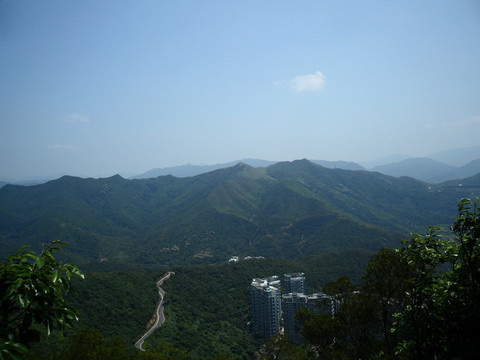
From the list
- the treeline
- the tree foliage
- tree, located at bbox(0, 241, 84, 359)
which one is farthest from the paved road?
tree, located at bbox(0, 241, 84, 359)

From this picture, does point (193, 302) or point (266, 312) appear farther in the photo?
point (193, 302)

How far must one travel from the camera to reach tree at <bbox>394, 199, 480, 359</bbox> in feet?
14.5

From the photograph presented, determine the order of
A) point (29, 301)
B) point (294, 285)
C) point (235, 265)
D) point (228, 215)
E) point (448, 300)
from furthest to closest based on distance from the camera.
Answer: point (228, 215), point (235, 265), point (294, 285), point (448, 300), point (29, 301)

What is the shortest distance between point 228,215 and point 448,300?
127m

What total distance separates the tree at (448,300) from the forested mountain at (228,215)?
8513cm

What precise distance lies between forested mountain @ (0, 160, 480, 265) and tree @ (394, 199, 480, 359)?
279 feet

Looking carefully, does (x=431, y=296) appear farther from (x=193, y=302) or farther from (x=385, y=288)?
(x=193, y=302)

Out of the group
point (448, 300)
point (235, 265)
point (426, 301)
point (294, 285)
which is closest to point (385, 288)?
point (426, 301)

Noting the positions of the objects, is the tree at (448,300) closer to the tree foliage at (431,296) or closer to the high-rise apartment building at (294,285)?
the tree foliage at (431,296)

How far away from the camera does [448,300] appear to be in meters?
4.98

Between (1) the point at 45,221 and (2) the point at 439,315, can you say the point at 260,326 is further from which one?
(1) the point at 45,221

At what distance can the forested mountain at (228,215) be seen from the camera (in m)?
105

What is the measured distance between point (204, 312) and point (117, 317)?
585 inches

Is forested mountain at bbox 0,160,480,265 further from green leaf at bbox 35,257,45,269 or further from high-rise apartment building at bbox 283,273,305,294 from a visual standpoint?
green leaf at bbox 35,257,45,269
